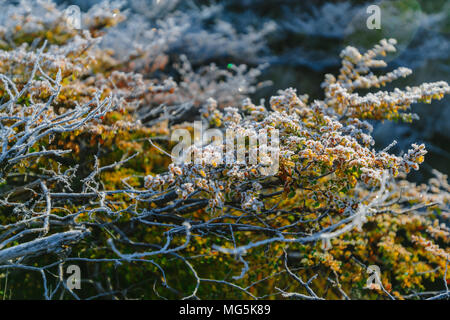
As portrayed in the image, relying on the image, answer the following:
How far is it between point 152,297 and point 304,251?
1.32m

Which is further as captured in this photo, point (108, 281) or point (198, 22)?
point (198, 22)

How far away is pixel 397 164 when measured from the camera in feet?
6.26

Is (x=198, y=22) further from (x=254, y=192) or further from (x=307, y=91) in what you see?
(x=254, y=192)

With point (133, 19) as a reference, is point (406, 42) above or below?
below

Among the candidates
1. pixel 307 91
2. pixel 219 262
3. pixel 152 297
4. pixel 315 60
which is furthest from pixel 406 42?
pixel 152 297

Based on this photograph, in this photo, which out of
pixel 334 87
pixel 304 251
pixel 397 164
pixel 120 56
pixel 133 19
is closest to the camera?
pixel 397 164

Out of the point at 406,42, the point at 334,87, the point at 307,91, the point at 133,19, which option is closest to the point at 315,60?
the point at 307,91

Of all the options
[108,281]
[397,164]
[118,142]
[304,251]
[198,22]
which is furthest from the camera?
[198,22]

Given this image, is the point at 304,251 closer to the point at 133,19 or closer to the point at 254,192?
the point at 254,192

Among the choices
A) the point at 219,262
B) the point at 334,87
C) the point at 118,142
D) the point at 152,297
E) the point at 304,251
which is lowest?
the point at 152,297

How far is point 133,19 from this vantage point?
532 centimetres

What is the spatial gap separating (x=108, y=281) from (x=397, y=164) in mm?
2366

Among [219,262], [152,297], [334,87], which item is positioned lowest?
[152,297]

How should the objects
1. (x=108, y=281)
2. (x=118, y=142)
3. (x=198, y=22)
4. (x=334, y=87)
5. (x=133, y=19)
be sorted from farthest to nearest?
1. (x=198, y=22)
2. (x=133, y=19)
3. (x=118, y=142)
4. (x=108, y=281)
5. (x=334, y=87)
